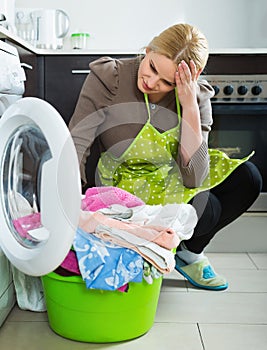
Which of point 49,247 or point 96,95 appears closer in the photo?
point 49,247

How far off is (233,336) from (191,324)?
5.6 inches

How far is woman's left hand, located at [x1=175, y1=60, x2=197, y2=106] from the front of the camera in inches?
69.0

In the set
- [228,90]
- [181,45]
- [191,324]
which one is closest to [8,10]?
[228,90]

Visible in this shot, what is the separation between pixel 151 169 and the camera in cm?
202

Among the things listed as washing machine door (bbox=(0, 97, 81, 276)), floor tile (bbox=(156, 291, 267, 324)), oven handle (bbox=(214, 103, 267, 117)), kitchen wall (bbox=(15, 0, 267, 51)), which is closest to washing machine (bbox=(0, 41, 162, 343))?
washing machine door (bbox=(0, 97, 81, 276))

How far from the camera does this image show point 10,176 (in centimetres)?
163

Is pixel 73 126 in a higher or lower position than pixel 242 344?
higher

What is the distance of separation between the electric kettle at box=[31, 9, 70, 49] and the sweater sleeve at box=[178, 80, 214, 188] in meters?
1.16

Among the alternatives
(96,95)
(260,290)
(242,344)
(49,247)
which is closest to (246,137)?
(260,290)

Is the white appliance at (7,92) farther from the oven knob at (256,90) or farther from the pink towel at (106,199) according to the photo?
the oven knob at (256,90)

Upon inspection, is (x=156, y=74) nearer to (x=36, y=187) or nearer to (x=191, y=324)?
(x=36, y=187)

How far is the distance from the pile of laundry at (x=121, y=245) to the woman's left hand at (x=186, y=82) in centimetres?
34

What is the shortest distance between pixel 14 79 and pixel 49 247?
66 cm

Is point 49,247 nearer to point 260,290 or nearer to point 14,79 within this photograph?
point 14,79
